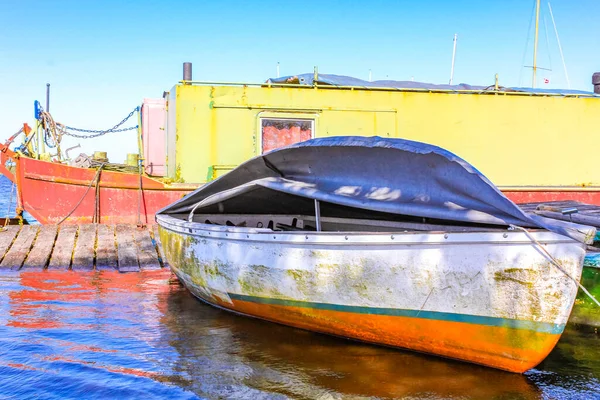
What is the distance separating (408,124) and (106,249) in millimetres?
6491

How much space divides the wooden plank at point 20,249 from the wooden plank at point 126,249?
4.91ft

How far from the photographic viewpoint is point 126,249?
408 inches

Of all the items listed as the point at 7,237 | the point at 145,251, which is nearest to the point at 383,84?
the point at 145,251

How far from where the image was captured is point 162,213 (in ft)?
27.9

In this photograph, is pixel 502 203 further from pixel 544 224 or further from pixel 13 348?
pixel 13 348

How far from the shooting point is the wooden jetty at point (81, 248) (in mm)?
9719

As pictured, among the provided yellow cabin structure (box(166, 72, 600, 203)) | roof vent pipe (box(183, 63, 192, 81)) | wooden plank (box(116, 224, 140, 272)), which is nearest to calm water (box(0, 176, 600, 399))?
wooden plank (box(116, 224, 140, 272))

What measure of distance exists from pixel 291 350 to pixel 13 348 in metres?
2.57

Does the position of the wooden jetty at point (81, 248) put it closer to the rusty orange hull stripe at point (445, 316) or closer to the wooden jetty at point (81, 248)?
the wooden jetty at point (81, 248)

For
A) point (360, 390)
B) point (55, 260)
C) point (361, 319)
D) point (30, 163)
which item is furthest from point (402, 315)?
point (30, 163)

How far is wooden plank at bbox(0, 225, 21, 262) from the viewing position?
10117mm

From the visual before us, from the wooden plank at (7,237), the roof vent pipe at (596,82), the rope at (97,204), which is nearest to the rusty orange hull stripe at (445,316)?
the wooden plank at (7,237)

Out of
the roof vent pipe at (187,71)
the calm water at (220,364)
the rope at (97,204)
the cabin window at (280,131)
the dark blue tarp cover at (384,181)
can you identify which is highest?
the roof vent pipe at (187,71)

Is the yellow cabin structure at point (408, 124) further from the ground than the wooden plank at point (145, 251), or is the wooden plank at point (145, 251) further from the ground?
the yellow cabin structure at point (408, 124)
